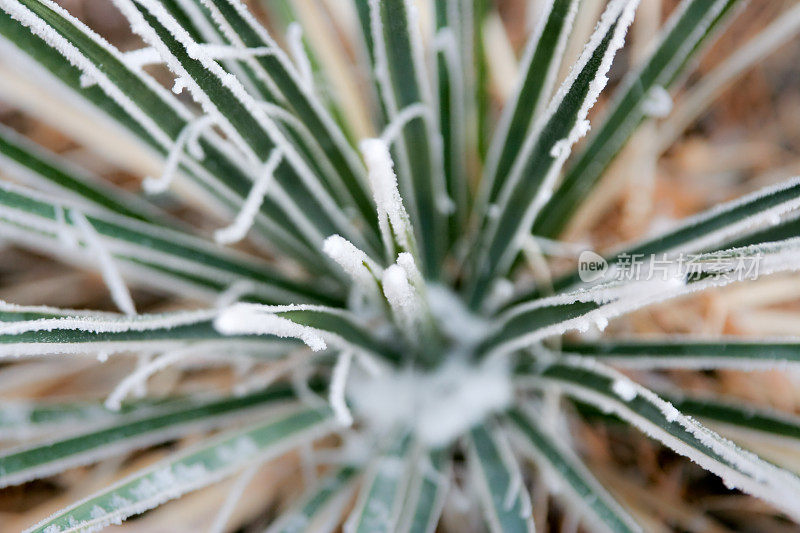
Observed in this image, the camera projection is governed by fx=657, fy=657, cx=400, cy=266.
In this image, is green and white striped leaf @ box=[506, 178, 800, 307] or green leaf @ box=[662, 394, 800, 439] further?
green leaf @ box=[662, 394, 800, 439]

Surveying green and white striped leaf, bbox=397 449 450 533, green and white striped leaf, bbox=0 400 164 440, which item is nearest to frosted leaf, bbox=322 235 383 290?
green and white striped leaf, bbox=397 449 450 533

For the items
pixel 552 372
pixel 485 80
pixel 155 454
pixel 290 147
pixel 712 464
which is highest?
pixel 485 80

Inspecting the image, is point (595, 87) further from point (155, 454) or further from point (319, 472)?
point (155, 454)

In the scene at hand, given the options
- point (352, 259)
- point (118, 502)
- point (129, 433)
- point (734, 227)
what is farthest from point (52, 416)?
point (734, 227)

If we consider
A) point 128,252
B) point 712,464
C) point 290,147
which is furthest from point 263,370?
point 712,464

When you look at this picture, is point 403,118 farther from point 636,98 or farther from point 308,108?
point 636,98

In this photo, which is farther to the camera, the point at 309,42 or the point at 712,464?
the point at 309,42

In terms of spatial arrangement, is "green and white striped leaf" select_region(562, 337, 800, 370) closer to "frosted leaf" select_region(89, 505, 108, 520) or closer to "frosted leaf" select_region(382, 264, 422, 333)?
"frosted leaf" select_region(382, 264, 422, 333)
